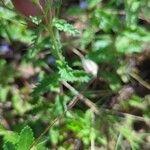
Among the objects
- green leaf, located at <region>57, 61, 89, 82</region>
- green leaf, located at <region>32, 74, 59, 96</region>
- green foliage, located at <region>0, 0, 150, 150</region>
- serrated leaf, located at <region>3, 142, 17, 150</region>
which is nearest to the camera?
serrated leaf, located at <region>3, 142, 17, 150</region>

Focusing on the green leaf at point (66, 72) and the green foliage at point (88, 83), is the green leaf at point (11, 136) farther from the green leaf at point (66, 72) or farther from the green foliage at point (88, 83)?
the green leaf at point (66, 72)

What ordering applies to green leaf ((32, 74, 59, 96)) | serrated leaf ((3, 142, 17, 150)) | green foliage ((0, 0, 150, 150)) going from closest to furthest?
serrated leaf ((3, 142, 17, 150)), green leaf ((32, 74, 59, 96)), green foliage ((0, 0, 150, 150))

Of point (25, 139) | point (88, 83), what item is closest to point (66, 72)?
point (25, 139)

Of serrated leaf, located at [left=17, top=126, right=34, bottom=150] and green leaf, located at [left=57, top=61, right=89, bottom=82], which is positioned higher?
green leaf, located at [left=57, top=61, right=89, bottom=82]

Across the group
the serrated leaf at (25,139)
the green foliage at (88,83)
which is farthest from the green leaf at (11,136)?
the serrated leaf at (25,139)

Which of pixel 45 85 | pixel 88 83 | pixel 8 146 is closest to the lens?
pixel 8 146

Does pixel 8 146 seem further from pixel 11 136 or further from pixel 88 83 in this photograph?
pixel 88 83

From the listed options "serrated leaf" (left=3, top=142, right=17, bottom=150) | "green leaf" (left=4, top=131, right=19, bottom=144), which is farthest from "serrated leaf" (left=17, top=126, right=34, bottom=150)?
"green leaf" (left=4, top=131, right=19, bottom=144)

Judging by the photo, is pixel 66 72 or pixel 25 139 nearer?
pixel 25 139

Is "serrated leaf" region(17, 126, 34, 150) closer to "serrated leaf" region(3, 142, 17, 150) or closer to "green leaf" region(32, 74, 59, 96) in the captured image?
"serrated leaf" region(3, 142, 17, 150)

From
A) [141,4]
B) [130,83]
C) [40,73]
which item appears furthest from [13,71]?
[141,4]

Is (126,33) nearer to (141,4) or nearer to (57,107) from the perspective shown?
→ (141,4)
